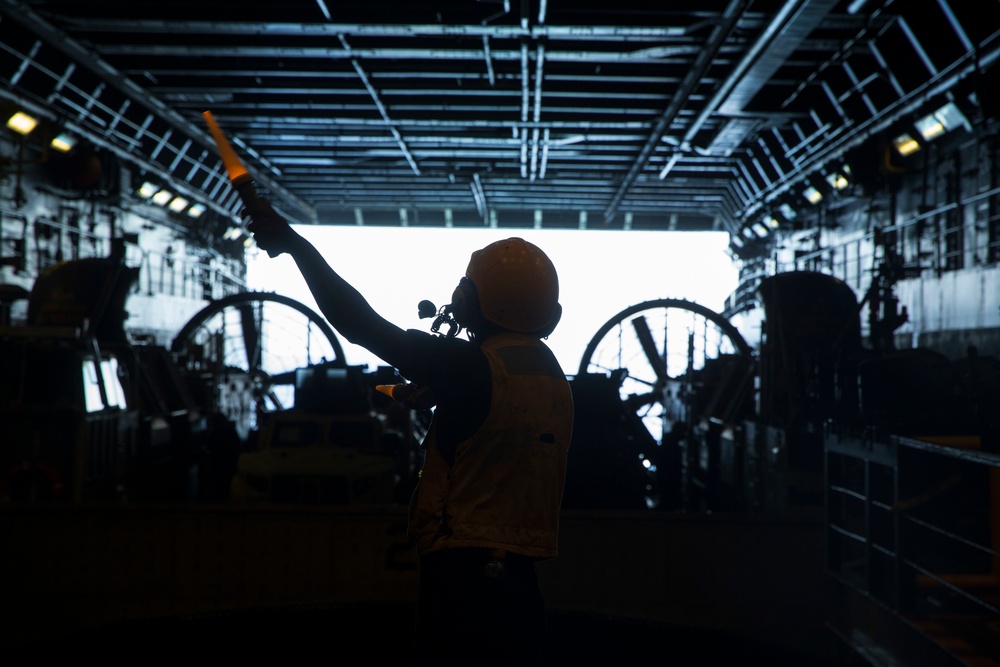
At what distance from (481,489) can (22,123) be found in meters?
14.2

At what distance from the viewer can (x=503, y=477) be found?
2.44m

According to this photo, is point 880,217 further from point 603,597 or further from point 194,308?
point 194,308

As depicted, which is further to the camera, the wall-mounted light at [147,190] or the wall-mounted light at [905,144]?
the wall-mounted light at [147,190]

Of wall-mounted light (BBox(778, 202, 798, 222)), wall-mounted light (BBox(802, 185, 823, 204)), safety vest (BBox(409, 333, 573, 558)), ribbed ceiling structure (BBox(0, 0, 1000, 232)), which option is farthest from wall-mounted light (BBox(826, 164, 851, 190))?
safety vest (BBox(409, 333, 573, 558))

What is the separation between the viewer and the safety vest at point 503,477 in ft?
7.88

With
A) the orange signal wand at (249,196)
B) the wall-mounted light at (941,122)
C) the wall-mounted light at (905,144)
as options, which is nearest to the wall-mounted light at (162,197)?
the wall-mounted light at (905,144)

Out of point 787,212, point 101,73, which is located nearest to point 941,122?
point 787,212

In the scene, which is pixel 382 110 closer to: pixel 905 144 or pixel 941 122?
pixel 905 144

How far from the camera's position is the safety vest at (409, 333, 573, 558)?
2.40 m

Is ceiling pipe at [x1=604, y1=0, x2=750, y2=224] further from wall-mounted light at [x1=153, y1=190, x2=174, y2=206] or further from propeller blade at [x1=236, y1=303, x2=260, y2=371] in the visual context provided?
wall-mounted light at [x1=153, y1=190, x2=174, y2=206]

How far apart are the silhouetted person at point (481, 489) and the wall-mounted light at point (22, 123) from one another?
45.0 feet

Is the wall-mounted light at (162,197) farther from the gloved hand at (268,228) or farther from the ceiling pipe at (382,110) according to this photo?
the gloved hand at (268,228)

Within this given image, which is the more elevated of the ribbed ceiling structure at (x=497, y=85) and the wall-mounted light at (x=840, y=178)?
the ribbed ceiling structure at (x=497, y=85)

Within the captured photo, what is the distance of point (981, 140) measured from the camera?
10984mm
